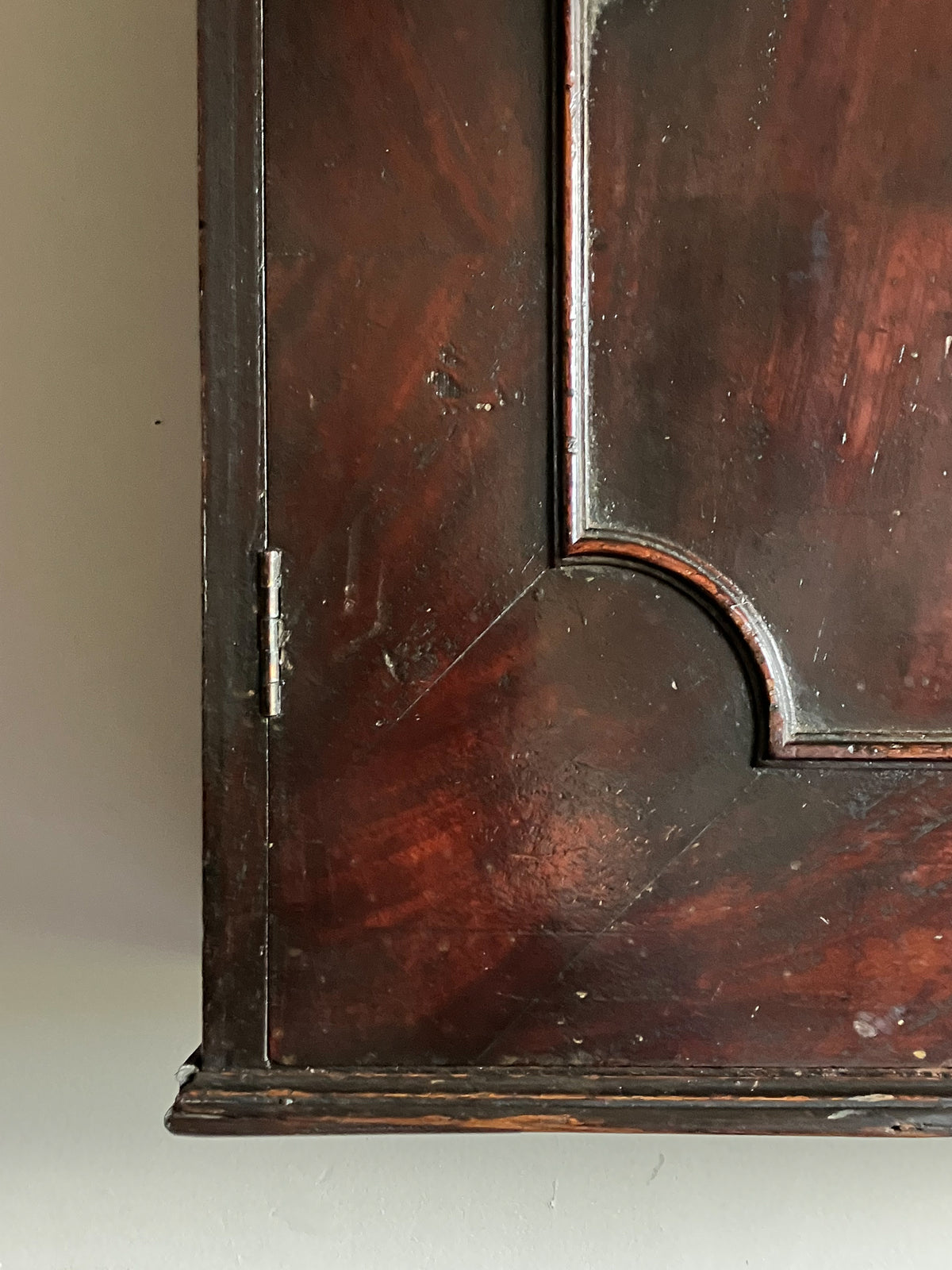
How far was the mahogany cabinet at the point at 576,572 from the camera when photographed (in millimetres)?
524

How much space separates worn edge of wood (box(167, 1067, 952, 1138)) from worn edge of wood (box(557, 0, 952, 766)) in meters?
0.19

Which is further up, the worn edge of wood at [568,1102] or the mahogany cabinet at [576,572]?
the mahogany cabinet at [576,572]

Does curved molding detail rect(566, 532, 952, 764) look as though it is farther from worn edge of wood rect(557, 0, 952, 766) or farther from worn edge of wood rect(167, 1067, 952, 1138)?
worn edge of wood rect(167, 1067, 952, 1138)

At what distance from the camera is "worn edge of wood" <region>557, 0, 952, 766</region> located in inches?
20.6

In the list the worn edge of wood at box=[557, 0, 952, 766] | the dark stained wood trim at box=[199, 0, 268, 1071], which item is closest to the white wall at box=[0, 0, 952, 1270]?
the dark stained wood trim at box=[199, 0, 268, 1071]

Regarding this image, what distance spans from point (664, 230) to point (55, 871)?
2.30ft

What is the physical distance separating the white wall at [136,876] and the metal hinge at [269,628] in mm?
275

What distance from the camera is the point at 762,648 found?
0.53 metres

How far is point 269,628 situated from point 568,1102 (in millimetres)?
329

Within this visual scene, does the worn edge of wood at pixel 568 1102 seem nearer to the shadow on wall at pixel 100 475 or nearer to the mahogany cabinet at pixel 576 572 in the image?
the mahogany cabinet at pixel 576 572

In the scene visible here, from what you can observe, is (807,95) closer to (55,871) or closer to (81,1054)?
(55,871)

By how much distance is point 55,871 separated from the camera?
0.80 meters

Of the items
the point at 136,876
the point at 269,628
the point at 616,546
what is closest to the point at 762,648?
the point at 616,546

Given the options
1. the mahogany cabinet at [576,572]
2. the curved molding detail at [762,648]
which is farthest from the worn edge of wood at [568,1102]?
the curved molding detail at [762,648]
